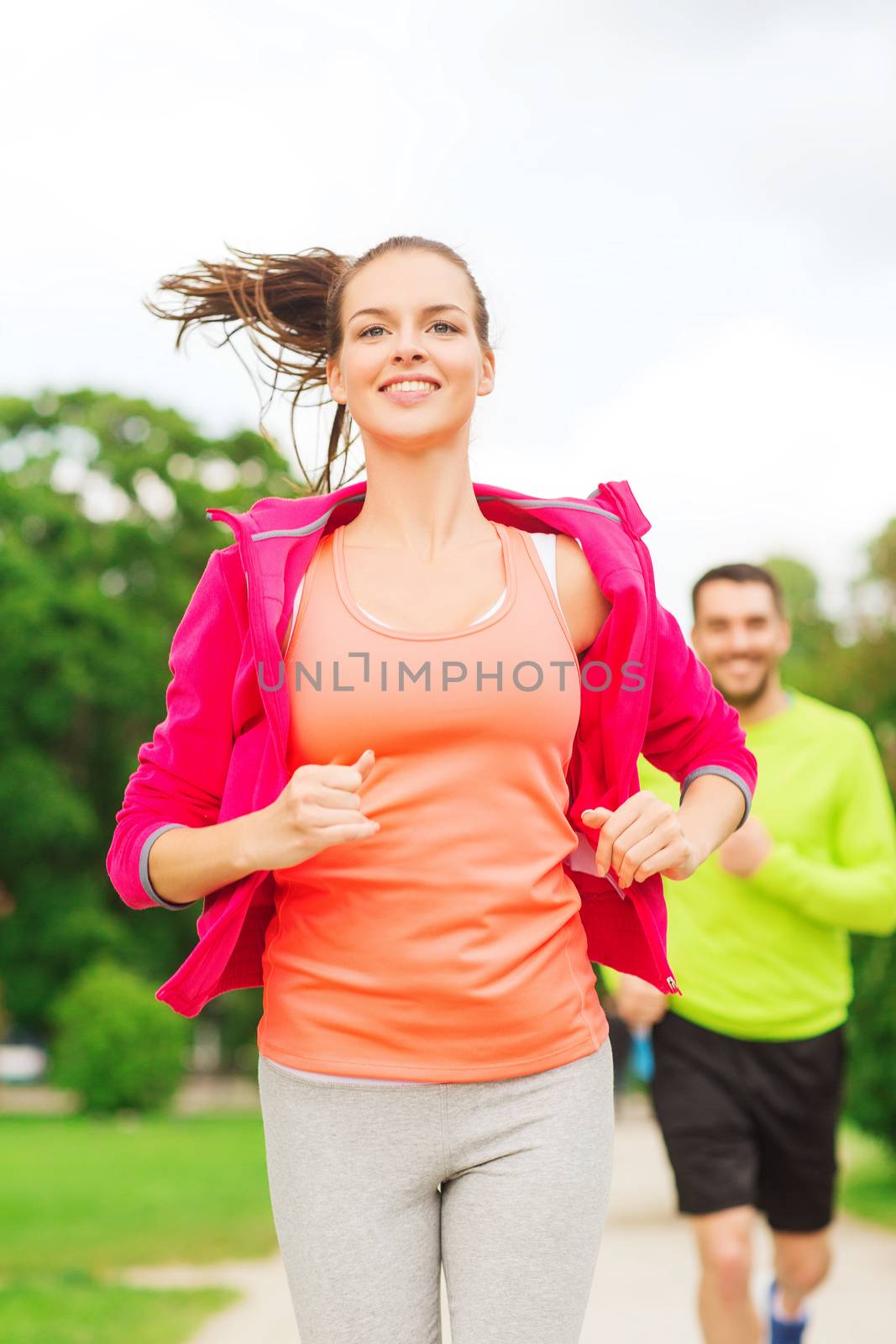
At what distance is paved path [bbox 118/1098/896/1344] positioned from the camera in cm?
679

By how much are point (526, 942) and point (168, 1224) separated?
27.7 ft

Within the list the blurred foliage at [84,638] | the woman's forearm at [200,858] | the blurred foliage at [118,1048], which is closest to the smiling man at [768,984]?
the woman's forearm at [200,858]

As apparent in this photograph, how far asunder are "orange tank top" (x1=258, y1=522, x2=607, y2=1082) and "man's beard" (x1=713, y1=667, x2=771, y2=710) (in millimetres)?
2751

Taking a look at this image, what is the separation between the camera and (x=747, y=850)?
4418 mm

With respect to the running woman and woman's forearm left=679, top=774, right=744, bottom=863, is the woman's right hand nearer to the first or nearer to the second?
the running woman

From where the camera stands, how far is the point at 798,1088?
16.4 ft

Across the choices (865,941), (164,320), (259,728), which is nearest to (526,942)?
(259,728)

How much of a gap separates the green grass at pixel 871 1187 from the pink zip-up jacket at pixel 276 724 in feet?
26.7

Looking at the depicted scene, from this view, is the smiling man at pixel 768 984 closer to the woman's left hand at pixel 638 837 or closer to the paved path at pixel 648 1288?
the paved path at pixel 648 1288

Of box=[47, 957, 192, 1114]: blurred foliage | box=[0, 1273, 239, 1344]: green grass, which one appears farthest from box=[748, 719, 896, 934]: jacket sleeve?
box=[47, 957, 192, 1114]: blurred foliage

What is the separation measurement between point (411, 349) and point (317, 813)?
820 millimetres

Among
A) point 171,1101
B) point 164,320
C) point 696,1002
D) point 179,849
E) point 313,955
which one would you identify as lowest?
point 171,1101

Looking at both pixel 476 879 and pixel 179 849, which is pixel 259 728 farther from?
pixel 476 879

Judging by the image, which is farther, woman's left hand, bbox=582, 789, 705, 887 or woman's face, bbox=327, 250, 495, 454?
woman's face, bbox=327, 250, 495, 454
